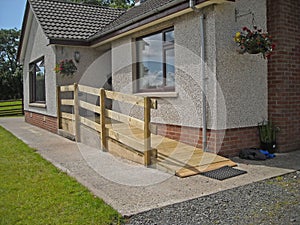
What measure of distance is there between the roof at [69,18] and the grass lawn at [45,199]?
577 cm

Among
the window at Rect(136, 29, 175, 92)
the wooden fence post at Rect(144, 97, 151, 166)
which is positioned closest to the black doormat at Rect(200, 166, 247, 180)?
the wooden fence post at Rect(144, 97, 151, 166)

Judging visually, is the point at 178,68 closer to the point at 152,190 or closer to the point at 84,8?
the point at 152,190

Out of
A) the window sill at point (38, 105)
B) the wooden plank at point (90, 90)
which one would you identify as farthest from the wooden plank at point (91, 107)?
the window sill at point (38, 105)

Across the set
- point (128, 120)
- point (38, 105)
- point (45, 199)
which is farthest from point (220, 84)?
point (38, 105)

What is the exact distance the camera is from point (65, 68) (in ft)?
33.9

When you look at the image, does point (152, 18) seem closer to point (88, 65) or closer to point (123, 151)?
point (123, 151)

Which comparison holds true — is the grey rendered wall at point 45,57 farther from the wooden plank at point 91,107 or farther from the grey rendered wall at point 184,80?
the grey rendered wall at point 184,80

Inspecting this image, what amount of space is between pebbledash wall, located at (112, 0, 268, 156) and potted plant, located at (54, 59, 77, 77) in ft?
13.8

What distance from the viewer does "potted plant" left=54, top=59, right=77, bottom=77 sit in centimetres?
1024

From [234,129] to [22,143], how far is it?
5904 millimetres

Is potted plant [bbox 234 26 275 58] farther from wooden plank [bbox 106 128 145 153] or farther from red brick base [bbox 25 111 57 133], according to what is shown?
red brick base [bbox 25 111 57 133]

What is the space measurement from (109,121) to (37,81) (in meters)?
6.06

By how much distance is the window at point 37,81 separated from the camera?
12480mm

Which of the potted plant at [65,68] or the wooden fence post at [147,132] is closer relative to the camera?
the wooden fence post at [147,132]
